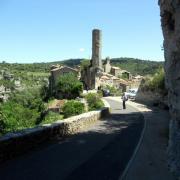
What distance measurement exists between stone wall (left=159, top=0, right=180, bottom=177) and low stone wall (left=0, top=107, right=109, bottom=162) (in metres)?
4.84

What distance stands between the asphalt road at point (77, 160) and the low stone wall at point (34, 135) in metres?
0.27

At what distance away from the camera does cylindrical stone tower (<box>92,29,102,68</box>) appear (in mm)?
79375

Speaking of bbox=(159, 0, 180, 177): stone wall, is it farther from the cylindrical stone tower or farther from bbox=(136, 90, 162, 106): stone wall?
the cylindrical stone tower

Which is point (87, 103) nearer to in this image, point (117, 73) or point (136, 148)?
point (136, 148)

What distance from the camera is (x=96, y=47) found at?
79.9m

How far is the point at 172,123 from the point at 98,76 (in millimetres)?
66705

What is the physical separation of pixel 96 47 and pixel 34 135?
215 ft

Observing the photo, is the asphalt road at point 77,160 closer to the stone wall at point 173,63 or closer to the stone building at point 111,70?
the stone wall at point 173,63

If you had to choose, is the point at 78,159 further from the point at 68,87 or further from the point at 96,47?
the point at 96,47

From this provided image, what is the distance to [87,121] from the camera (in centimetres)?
2408

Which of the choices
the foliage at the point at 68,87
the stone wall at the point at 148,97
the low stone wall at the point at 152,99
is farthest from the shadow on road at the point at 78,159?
the foliage at the point at 68,87

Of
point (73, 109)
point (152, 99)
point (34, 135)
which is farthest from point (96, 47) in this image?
point (34, 135)

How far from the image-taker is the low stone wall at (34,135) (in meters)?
13.0

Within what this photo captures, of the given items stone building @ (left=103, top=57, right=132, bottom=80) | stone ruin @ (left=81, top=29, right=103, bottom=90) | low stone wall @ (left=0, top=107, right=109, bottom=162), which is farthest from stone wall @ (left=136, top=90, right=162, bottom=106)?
stone building @ (left=103, top=57, right=132, bottom=80)
